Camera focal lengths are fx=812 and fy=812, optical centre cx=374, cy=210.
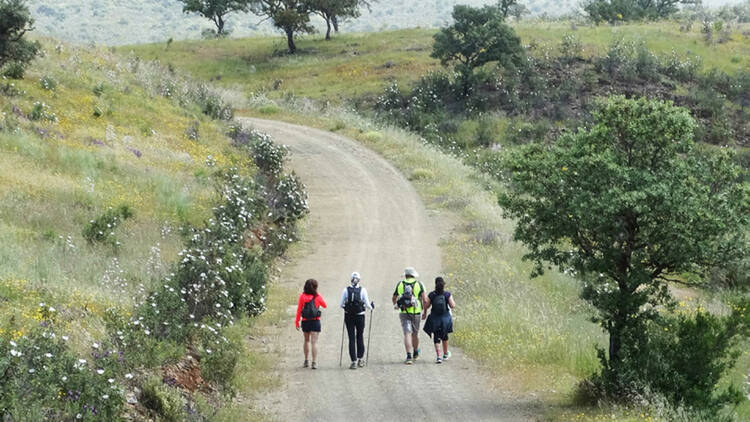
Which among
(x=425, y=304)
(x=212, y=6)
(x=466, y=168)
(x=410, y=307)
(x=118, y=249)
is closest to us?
(x=410, y=307)

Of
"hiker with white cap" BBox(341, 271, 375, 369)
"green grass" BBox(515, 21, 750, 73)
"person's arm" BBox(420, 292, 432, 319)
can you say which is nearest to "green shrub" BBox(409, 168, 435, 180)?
"person's arm" BBox(420, 292, 432, 319)

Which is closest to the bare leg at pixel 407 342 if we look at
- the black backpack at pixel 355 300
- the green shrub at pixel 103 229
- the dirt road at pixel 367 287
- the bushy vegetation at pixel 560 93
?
the dirt road at pixel 367 287

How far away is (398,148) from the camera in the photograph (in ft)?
126

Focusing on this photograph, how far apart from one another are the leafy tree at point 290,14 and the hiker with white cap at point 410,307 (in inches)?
1910

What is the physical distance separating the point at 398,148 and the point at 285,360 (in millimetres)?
24281

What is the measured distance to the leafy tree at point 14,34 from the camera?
2583cm

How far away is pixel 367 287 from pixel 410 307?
5.47 metres

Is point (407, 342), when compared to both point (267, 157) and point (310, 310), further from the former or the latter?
point (267, 157)

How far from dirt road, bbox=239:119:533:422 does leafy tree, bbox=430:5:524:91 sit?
40.9 ft

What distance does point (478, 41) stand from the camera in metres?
48.0

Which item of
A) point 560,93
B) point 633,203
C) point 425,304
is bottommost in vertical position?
point 425,304

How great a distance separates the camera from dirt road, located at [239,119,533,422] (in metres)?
12.6

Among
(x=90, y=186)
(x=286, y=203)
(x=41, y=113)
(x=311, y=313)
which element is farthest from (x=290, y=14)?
(x=311, y=313)

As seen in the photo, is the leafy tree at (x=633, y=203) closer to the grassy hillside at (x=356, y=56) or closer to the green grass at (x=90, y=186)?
the green grass at (x=90, y=186)
